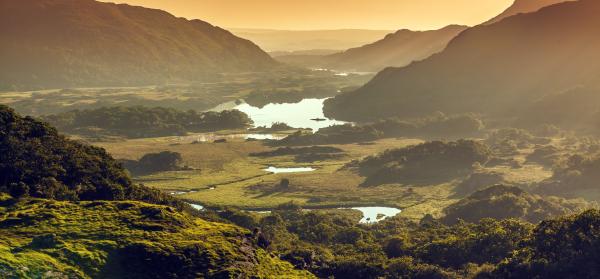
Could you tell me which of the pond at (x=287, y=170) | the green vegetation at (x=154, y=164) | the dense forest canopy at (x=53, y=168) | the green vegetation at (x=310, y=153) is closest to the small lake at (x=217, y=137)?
the green vegetation at (x=310, y=153)

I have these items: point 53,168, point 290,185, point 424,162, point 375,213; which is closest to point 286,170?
point 290,185

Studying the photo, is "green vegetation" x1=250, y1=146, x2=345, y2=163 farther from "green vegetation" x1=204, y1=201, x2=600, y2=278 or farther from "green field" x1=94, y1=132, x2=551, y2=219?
"green vegetation" x1=204, y1=201, x2=600, y2=278

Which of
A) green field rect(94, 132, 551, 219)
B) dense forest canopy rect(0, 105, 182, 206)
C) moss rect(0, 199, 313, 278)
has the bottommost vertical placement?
green field rect(94, 132, 551, 219)

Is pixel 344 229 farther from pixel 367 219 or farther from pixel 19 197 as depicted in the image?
pixel 19 197

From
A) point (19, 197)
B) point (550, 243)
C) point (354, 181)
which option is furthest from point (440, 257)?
point (354, 181)

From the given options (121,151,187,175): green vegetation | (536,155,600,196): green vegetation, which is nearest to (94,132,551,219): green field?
(121,151,187,175): green vegetation

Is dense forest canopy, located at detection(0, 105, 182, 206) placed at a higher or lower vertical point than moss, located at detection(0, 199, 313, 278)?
higher

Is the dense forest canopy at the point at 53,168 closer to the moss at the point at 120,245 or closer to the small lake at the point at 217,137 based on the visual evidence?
the moss at the point at 120,245
